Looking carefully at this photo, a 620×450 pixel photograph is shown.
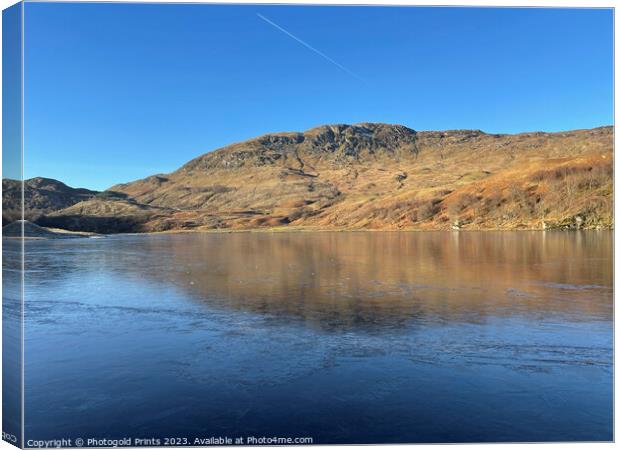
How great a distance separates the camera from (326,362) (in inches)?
431

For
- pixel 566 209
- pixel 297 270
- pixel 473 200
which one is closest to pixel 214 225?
pixel 473 200

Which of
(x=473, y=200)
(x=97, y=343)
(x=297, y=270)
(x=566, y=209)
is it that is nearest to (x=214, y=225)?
(x=473, y=200)

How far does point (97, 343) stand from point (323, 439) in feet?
25.6

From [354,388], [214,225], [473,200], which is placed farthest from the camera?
[214,225]

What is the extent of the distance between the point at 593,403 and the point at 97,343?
36.3 ft

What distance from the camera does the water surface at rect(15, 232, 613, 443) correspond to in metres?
7.77

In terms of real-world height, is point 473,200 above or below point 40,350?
above

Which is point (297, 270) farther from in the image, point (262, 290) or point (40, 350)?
point (40, 350)

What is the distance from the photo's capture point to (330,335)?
13320 mm

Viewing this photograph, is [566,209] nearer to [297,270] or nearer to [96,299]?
[297,270]

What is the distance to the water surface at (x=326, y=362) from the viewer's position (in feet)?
25.5

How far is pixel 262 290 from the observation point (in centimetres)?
2177

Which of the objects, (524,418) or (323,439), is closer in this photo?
(323,439)

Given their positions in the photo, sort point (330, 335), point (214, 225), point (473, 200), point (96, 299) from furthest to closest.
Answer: point (214, 225)
point (473, 200)
point (96, 299)
point (330, 335)
